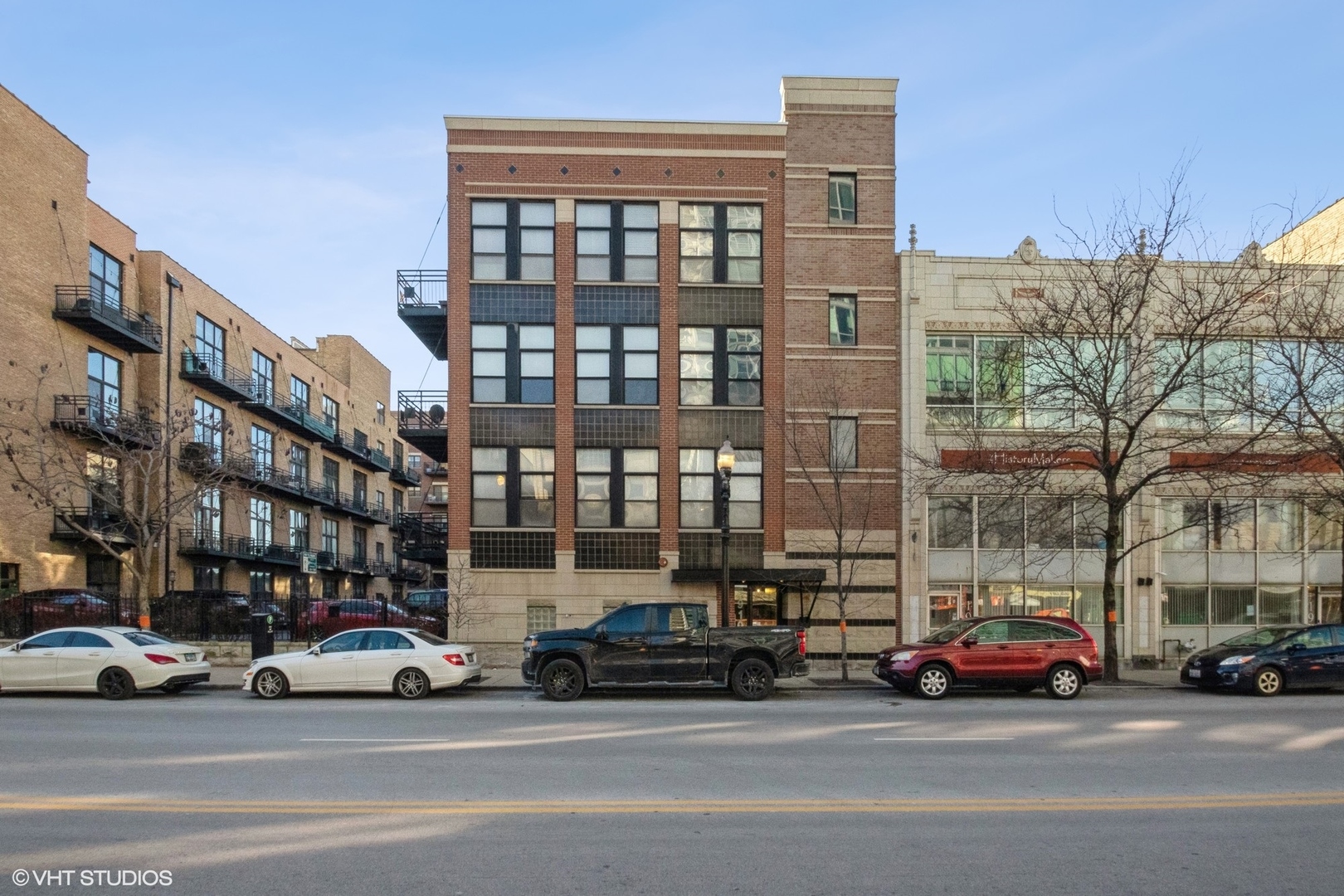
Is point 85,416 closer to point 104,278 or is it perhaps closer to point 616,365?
point 104,278

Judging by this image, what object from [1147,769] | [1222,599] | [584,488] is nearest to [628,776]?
[1147,769]

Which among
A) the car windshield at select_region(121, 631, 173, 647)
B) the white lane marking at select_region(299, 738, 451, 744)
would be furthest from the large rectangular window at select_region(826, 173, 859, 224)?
the white lane marking at select_region(299, 738, 451, 744)

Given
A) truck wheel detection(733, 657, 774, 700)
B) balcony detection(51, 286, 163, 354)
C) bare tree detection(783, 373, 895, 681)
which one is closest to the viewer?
truck wheel detection(733, 657, 774, 700)

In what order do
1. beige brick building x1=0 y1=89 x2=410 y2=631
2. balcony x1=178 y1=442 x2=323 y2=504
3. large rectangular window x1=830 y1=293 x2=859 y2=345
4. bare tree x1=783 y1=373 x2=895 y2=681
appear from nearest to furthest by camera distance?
1. bare tree x1=783 y1=373 x2=895 y2=681
2. large rectangular window x1=830 y1=293 x2=859 y2=345
3. balcony x1=178 y1=442 x2=323 y2=504
4. beige brick building x1=0 y1=89 x2=410 y2=631

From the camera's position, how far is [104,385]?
36.8 meters

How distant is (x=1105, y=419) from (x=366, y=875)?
1798 centimetres

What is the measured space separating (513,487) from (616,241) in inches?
285

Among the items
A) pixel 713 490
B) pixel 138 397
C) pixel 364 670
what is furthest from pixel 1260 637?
pixel 138 397

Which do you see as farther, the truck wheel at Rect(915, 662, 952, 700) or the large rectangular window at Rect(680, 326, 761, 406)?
the large rectangular window at Rect(680, 326, 761, 406)

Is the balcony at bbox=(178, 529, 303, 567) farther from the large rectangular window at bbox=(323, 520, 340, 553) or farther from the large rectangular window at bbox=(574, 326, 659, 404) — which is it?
the large rectangular window at bbox=(574, 326, 659, 404)

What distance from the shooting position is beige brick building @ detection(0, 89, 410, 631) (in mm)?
32281

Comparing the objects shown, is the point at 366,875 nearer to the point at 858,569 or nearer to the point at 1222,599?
the point at 858,569

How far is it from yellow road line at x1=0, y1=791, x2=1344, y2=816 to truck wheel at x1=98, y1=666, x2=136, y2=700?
9.80 metres

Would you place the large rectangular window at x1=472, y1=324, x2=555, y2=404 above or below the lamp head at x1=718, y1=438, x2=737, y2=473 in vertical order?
above
